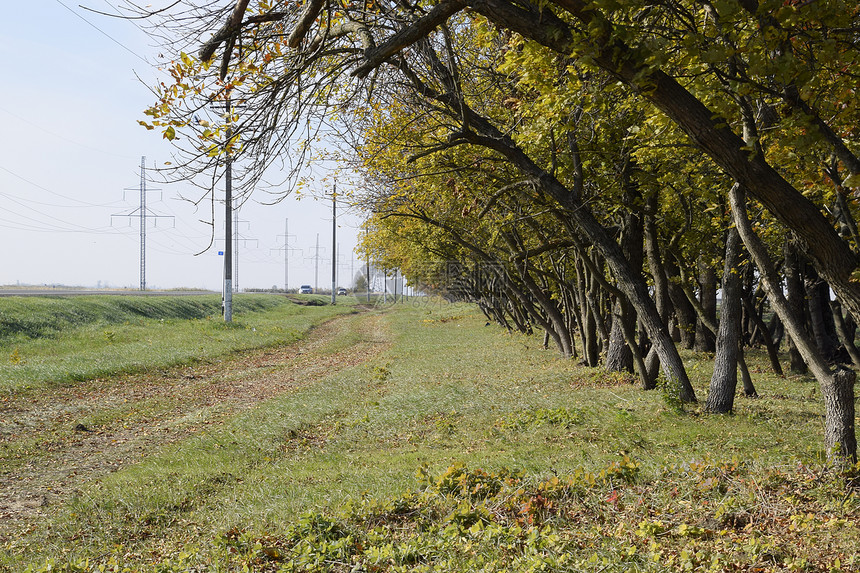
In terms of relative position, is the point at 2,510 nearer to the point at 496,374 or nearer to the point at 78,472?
the point at 78,472

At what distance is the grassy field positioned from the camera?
496 cm

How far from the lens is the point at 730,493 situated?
5.64 m

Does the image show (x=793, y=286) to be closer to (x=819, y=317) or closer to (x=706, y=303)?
(x=819, y=317)

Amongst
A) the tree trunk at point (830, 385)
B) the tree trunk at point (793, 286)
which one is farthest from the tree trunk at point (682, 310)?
the tree trunk at point (830, 385)

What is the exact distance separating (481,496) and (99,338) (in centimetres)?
2178

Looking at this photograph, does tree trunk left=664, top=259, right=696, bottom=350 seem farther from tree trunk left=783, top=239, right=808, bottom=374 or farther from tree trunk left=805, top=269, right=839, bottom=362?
tree trunk left=805, top=269, right=839, bottom=362

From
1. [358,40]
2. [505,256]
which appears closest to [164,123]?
[358,40]

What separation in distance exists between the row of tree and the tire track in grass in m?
6.15

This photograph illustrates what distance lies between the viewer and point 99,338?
2309cm

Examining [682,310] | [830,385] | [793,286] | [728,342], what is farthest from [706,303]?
[830,385]

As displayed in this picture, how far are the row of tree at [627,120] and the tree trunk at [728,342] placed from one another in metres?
0.03

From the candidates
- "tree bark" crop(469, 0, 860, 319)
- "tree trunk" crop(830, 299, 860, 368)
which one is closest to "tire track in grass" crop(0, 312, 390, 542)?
"tree bark" crop(469, 0, 860, 319)

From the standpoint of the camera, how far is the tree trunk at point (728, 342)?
10.3 m

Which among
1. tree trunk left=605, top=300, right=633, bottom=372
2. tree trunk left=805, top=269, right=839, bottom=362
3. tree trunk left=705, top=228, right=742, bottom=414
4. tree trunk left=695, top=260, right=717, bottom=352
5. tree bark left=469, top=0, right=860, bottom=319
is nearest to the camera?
tree bark left=469, top=0, right=860, bottom=319
